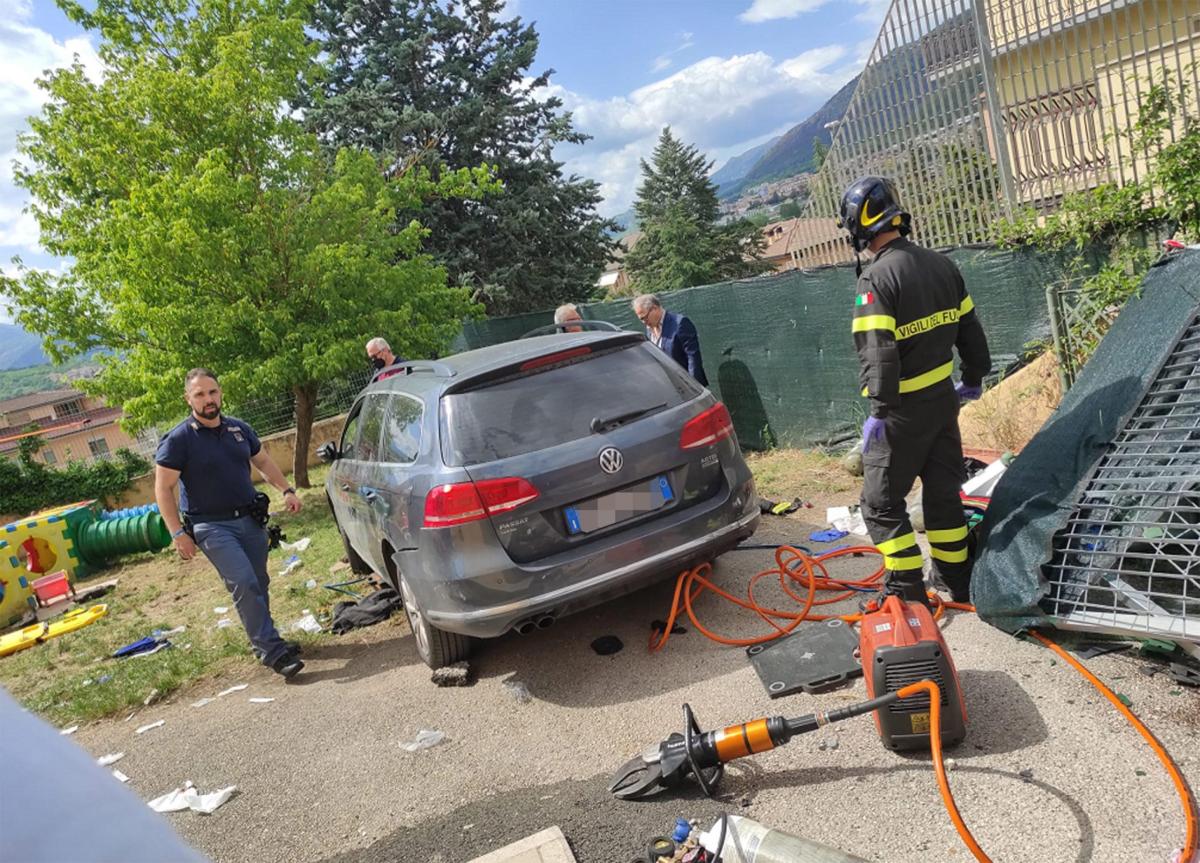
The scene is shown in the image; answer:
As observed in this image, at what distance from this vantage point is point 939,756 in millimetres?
2428

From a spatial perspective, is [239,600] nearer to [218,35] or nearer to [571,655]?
[571,655]

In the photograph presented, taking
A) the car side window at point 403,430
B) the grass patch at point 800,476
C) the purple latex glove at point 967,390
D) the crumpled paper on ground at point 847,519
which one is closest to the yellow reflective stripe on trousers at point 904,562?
the purple latex glove at point 967,390

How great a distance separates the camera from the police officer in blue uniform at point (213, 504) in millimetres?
4898

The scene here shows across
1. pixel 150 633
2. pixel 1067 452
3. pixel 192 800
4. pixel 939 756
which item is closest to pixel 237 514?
pixel 192 800

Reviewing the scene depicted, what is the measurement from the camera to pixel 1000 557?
3.40m

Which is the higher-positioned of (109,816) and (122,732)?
(109,816)

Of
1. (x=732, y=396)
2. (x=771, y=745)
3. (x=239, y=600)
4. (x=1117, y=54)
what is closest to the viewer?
(x=771, y=745)

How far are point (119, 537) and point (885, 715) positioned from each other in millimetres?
10591

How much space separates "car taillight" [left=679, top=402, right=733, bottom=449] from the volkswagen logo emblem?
36 centimetres

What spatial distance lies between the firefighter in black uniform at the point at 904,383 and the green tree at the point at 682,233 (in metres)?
28.9

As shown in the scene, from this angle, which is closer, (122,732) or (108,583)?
(122,732)

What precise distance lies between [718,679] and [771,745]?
0.97 meters

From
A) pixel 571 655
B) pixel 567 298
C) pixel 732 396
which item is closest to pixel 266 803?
pixel 571 655

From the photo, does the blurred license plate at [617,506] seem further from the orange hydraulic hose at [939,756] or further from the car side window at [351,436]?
the car side window at [351,436]
